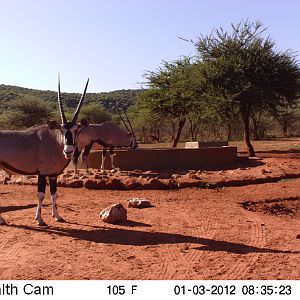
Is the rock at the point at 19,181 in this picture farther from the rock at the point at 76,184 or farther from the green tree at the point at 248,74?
the green tree at the point at 248,74

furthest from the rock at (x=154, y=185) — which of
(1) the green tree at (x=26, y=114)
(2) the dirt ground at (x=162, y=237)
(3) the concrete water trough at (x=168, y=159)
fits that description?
(1) the green tree at (x=26, y=114)

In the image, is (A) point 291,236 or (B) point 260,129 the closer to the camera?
(A) point 291,236

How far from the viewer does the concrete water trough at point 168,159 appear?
18.0 meters

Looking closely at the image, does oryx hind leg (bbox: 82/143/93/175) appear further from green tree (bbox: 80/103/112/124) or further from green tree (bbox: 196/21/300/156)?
green tree (bbox: 80/103/112/124)

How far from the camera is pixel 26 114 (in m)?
43.7

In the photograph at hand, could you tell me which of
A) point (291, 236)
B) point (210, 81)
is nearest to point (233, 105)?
point (210, 81)

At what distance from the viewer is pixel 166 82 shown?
3006 centimetres

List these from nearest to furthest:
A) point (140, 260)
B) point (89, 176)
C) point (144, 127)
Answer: point (140, 260) < point (89, 176) < point (144, 127)

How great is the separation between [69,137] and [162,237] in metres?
2.48

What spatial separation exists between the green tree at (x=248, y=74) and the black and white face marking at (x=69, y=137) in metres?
14.1

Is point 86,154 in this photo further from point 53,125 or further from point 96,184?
point 53,125

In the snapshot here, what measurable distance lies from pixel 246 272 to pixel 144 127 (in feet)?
154
